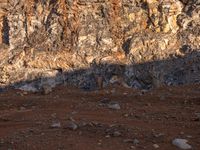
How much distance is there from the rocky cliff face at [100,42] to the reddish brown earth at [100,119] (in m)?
1.37

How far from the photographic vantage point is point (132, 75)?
15.6 metres

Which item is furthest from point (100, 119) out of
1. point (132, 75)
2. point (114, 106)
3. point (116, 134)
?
point (132, 75)

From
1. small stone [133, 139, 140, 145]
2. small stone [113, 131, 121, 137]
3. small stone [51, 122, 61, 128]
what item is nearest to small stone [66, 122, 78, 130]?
small stone [51, 122, 61, 128]

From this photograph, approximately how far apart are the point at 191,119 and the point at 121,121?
1580 mm

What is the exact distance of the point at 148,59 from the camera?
52.3ft

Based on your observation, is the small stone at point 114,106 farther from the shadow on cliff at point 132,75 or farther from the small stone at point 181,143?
the small stone at point 181,143

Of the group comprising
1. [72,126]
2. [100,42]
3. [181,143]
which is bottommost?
[181,143]

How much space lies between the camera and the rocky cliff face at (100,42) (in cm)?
1566

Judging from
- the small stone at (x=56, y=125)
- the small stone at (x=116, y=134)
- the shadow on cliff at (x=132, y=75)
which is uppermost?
the shadow on cliff at (x=132, y=75)

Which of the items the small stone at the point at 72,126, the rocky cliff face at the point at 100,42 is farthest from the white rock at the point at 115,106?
the rocky cliff face at the point at 100,42

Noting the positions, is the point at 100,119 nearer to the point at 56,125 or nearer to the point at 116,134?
the point at 56,125

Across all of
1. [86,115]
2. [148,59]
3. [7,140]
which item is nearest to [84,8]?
[148,59]

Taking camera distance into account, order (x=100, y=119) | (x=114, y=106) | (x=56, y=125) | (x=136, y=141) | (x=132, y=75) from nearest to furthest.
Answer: (x=136, y=141), (x=56, y=125), (x=100, y=119), (x=114, y=106), (x=132, y=75)

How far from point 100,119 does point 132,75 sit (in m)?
5.44
